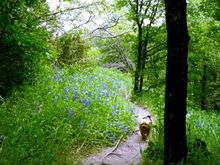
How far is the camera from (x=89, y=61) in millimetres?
12656

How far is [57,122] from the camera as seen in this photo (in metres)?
5.26

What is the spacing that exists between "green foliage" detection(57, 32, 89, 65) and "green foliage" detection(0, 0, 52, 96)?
Result: 494cm

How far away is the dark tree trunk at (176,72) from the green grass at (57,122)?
1.50 m

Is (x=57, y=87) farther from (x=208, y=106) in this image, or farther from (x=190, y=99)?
(x=208, y=106)

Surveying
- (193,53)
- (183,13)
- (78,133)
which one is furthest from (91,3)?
(183,13)

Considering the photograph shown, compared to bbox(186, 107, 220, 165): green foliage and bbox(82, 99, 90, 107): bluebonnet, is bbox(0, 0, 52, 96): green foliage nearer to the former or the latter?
bbox(82, 99, 90, 107): bluebonnet

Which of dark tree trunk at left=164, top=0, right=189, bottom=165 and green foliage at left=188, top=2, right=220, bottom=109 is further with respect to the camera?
green foliage at left=188, top=2, right=220, bottom=109

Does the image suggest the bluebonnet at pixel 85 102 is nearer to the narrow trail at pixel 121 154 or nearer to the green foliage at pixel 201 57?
the narrow trail at pixel 121 154

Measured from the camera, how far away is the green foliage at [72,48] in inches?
462

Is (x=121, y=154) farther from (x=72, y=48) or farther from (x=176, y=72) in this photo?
(x=72, y=48)

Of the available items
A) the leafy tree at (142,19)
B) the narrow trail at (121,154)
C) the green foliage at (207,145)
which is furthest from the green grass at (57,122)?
the leafy tree at (142,19)

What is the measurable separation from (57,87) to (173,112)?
158 inches

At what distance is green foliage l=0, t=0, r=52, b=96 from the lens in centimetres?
586

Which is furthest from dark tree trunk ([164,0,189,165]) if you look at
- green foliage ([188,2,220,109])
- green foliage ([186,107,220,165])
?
green foliage ([188,2,220,109])
